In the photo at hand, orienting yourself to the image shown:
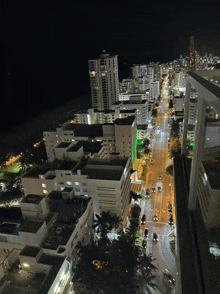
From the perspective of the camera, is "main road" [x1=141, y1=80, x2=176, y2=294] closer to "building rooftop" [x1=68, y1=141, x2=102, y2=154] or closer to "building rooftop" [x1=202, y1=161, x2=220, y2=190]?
"building rooftop" [x1=68, y1=141, x2=102, y2=154]

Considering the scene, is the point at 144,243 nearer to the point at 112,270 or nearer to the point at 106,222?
the point at 106,222

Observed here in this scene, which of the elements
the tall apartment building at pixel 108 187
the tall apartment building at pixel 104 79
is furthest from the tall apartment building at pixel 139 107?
the tall apartment building at pixel 108 187

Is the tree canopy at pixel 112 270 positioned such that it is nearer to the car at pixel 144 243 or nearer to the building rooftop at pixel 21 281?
the car at pixel 144 243

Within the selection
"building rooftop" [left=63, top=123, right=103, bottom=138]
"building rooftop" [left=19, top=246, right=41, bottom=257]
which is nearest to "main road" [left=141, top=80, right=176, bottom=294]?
"building rooftop" [left=19, top=246, right=41, bottom=257]

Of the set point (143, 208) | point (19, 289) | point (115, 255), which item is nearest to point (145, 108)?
point (143, 208)

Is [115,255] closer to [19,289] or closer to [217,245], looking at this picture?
[19,289]

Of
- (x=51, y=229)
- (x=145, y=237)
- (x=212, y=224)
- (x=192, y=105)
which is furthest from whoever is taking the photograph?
(x=192, y=105)
